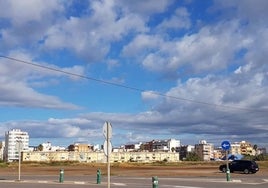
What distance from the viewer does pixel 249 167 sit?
179ft

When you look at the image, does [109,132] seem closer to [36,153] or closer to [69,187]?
[69,187]

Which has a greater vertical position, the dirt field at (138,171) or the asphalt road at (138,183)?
the dirt field at (138,171)

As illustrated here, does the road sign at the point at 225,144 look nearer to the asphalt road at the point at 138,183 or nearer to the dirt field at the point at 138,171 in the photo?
the asphalt road at the point at 138,183

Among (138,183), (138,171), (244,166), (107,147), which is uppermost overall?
(107,147)

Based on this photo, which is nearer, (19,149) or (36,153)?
(19,149)

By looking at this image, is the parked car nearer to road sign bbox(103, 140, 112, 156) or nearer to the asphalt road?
the asphalt road

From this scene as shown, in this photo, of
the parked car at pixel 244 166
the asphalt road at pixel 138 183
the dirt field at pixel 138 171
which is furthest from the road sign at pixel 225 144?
the parked car at pixel 244 166

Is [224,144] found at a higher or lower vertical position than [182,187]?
higher

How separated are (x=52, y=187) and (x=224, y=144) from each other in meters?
11.9

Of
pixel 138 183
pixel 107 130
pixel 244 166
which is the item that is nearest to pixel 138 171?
pixel 244 166

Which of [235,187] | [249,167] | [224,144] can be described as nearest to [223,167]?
[249,167]

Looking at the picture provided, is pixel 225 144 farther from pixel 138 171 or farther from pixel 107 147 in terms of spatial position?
pixel 138 171

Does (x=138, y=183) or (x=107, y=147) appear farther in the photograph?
(x=138, y=183)

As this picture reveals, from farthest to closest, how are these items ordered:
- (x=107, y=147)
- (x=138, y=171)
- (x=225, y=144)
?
(x=138, y=171) < (x=225, y=144) < (x=107, y=147)
